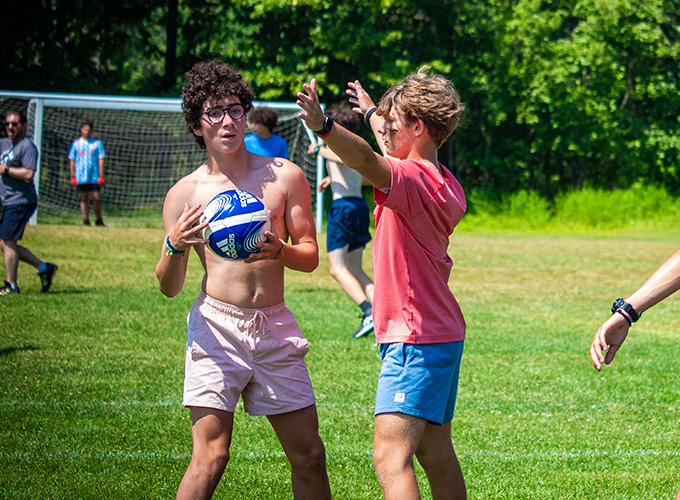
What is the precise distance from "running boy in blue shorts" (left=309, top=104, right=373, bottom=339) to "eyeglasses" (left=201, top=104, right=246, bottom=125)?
4.97 meters

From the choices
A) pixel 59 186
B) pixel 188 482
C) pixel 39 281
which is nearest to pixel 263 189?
pixel 188 482

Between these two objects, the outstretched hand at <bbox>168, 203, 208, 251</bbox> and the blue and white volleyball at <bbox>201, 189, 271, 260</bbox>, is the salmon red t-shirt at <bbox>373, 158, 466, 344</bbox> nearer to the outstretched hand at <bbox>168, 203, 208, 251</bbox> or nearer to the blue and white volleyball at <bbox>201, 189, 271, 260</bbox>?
the blue and white volleyball at <bbox>201, 189, 271, 260</bbox>

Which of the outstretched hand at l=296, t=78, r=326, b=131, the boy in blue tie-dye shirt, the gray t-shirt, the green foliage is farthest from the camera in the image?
the green foliage

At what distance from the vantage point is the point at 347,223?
893 cm

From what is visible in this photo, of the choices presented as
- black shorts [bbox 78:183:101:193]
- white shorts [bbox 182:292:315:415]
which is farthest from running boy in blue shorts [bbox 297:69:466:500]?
black shorts [bbox 78:183:101:193]

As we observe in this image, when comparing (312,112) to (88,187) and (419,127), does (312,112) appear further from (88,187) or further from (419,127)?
(88,187)

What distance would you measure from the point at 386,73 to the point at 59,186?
11400mm

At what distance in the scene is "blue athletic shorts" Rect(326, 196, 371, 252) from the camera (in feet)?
29.3

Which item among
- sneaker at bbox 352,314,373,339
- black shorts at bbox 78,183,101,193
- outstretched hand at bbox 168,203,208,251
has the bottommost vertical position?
black shorts at bbox 78,183,101,193

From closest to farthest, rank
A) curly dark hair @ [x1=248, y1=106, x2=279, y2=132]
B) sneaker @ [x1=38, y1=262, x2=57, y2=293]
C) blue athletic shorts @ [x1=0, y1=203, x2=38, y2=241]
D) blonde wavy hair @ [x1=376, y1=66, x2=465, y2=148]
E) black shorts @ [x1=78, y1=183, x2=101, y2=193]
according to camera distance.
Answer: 1. blonde wavy hair @ [x1=376, y1=66, x2=465, y2=148]
2. curly dark hair @ [x1=248, y1=106, x2=279, y2=132]
3. blue athletic shorts @ [x1=0, y1=203, x2=38, y2=241]
4. sneaker @ [x1=38, y1=262, x2=57, y2=293]
5. black shorts @ [x1=78, y1=183, x2=101, y2=193]

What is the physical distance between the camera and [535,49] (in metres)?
29.3

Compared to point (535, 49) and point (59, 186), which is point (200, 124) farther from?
point (535, 49)

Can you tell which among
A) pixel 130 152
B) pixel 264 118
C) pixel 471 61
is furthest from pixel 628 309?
pixel 471 61

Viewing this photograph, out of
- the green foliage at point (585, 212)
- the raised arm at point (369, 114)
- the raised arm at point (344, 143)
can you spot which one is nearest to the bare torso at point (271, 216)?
the raised arm at point (369, 114)
